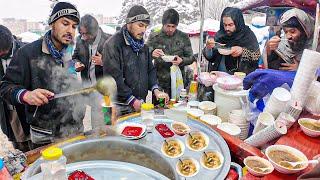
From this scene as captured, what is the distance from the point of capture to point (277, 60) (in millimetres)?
3246

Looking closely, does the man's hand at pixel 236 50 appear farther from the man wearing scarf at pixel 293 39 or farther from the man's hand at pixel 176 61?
the man's hand at pixel 176 61

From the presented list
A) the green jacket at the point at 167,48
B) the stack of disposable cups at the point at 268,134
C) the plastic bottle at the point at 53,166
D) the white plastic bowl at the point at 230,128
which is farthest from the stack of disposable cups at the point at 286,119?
the green jacket at the point at 167,48

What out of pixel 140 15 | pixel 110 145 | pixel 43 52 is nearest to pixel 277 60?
pixel 140 15

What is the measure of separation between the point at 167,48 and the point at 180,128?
84.7 inches

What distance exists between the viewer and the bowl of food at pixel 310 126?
5.99ft

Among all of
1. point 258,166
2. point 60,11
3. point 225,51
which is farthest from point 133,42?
point 258,166

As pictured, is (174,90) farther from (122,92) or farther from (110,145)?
(110,145)

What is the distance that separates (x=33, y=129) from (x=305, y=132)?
7.52ft

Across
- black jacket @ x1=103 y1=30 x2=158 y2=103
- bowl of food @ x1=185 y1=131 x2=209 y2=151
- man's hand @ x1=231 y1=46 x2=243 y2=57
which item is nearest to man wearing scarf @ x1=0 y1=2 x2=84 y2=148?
black jacket @ x1=103 y1=30 x2=158 y2=103

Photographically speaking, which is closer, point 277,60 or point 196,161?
point 196,161

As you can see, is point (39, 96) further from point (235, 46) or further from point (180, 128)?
point (235, 46)

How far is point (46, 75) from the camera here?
235 cm

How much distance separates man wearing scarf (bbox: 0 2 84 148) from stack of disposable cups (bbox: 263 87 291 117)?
184cm

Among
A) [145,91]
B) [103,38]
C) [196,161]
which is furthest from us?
[103,38]
